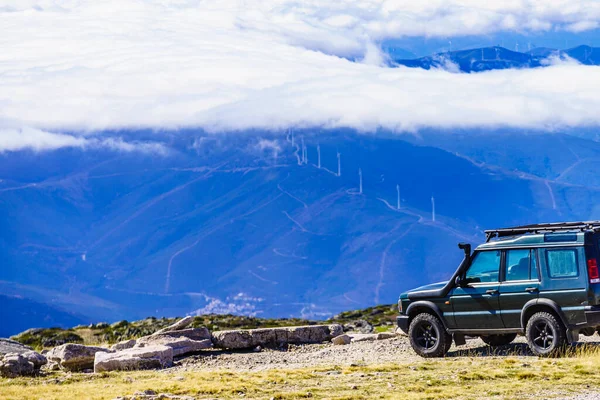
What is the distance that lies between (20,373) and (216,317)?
40.0 meters

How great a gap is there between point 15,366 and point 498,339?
1113 centimetres

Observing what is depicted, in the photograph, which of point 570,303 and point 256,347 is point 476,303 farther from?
point 256,347

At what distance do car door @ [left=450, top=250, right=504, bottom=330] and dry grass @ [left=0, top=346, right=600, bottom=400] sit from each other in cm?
81

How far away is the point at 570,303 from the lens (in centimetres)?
2320

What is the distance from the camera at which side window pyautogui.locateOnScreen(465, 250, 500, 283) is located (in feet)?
81.1

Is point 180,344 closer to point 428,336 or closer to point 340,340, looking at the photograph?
point 340,340

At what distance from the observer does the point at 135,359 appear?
2642cm

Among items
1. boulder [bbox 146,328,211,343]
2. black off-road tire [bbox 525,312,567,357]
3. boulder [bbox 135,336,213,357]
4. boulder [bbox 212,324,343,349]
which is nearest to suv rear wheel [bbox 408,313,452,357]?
black off-road tire [bbox 525,312,567,357]

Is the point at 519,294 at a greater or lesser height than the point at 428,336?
greater

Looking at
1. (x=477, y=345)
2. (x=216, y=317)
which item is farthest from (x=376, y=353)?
(x=216, y=317)

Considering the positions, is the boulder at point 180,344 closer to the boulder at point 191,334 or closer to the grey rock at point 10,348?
the boulder at point 191,334

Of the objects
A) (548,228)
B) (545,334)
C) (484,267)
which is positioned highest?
(548,228)

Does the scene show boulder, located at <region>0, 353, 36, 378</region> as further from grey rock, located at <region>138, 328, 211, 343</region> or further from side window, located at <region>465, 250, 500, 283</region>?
side window, located at <region>465, 250, 500, 283</region>

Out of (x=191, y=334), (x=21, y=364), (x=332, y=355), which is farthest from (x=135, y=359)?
(x=191, y=334)
